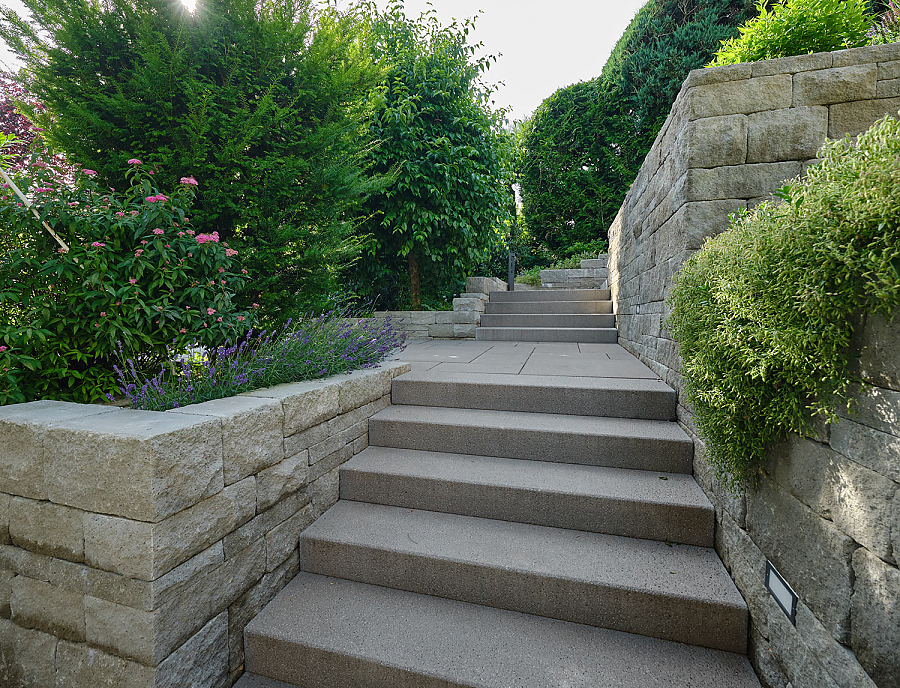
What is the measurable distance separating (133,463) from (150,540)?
252 mm

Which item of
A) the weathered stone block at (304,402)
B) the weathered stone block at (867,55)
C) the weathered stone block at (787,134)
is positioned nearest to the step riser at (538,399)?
the weathered stone block at (304,402)

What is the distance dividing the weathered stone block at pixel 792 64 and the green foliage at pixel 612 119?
8105 mm

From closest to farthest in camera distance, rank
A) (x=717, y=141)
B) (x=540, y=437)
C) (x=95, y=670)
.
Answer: (x=95, y=670) < (x=717, y=141) < (x=540, y=437)

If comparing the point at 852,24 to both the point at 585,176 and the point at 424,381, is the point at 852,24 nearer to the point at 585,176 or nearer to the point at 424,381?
the point at 424,381

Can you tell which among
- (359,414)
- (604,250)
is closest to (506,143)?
(604,250)

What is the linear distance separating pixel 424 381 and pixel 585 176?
892 centimetres

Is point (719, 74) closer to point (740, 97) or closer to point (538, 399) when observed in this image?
point (740, 97)

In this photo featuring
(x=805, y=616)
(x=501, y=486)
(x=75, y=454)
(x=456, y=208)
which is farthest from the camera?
(x=456, y=208)

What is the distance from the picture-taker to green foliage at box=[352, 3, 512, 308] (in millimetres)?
5277

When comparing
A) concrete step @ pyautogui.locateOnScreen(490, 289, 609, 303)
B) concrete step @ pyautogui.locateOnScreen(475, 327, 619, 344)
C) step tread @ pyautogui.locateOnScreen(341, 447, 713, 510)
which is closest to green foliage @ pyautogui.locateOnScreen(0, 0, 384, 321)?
step tread @ pyautogui.locateOnScreen(341, 447, 713, 510)

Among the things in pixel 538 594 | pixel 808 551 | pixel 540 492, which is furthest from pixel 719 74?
pixel 538 594

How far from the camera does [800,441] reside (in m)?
1.22

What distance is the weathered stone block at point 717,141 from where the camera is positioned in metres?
2.11

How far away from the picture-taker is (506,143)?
619 centimetres
